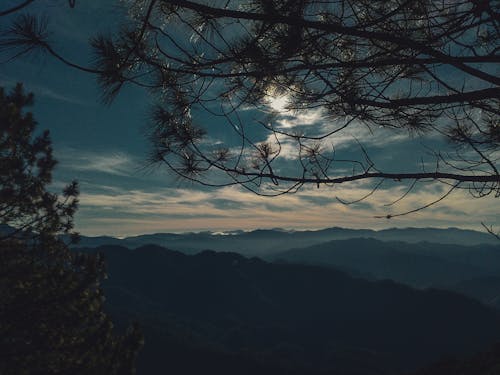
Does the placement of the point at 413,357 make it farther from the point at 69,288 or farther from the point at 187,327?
the point at 69,288

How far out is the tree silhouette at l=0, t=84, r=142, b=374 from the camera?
23.4ft

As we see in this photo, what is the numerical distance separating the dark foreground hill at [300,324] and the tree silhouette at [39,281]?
96.3 m

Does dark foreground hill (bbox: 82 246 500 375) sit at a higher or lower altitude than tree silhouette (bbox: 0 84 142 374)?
lower

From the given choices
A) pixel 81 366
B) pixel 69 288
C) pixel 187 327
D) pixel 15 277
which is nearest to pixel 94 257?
pixel 69 288

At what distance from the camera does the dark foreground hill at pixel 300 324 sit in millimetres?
103500

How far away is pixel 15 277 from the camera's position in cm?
723

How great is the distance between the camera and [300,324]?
528ft

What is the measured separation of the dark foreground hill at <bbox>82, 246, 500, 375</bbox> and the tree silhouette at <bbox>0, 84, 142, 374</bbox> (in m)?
96.3

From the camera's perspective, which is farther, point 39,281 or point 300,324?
point 300,324

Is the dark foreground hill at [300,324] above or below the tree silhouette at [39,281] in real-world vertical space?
below

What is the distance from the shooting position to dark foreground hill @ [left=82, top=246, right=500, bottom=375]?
10350 centimetres

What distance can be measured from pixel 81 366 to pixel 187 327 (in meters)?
153

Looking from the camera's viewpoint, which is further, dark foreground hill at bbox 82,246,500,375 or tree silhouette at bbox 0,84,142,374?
dark foreground hill at bbox 82,246,500,375

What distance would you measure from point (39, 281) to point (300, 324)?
16730 centimetres
